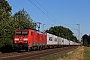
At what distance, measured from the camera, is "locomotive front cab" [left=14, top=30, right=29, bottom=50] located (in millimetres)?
33709

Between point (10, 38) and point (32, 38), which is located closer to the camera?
point (32, 38)

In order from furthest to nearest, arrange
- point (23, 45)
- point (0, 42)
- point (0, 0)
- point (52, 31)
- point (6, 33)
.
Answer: point (52, 31)
point (0, 0)
point (6, 33)
point (0, 42)
point (23, 45)

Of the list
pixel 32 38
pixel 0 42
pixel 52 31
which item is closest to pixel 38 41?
pixel 32 38

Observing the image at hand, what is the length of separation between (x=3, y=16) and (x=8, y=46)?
19.9 feet

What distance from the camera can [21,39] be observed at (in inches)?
1347

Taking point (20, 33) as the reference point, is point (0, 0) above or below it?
above

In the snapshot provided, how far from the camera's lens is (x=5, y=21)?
3862 cm

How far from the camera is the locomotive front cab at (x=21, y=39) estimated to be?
1327 inches

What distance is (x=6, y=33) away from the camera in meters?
38.4

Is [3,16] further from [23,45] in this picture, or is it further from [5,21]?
[23,45]

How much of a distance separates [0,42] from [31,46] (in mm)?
5104

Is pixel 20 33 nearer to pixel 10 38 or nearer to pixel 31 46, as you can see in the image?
pixel 31 46

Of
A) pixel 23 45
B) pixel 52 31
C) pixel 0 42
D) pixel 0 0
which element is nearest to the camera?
pixel 23 45

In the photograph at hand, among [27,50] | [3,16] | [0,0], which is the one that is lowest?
[27,50]
